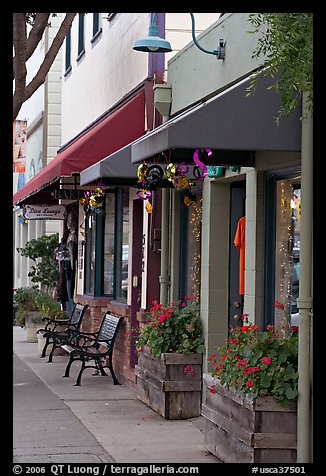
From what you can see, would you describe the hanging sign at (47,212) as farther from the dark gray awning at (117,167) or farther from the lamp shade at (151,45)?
the lamp shade at (151,45)

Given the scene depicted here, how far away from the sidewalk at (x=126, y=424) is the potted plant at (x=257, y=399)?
679 millimetres

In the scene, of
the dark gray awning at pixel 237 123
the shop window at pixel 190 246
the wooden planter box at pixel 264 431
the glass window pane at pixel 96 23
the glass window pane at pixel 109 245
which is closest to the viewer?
the wooden planter box at pixel 264 431

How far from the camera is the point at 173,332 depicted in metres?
11.4

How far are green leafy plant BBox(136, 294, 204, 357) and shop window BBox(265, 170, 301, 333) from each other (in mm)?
1730

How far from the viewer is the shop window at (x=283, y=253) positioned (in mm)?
9516

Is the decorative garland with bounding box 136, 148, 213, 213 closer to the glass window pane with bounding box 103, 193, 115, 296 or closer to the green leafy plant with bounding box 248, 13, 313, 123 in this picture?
the green leafy plant with bounding box 248, 13, 313, 123

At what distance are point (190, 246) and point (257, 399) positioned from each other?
5.06 m

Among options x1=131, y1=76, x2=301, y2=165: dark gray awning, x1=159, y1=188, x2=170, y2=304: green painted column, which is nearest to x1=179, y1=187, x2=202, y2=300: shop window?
x1=159, y1=188, x2=170, y2=304: green painted column

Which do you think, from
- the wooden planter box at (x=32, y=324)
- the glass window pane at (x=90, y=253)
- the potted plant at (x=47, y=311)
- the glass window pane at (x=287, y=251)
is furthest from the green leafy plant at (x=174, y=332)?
the wooden planter box at (x=32, y=324)

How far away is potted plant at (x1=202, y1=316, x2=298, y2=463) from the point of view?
7.71 meters

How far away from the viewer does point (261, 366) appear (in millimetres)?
7906
